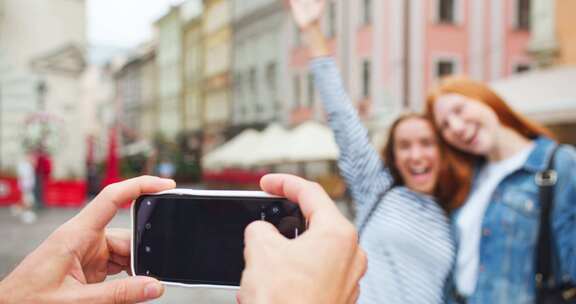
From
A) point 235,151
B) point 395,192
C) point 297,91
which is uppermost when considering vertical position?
point 297,91

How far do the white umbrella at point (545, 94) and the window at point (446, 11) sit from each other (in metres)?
5.25

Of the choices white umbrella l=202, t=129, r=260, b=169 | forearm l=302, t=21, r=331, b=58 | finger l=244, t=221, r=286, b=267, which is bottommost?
white umbrella l=202, t=129, r=260, b=169

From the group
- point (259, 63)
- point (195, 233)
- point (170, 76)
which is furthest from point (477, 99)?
point (170, 76)

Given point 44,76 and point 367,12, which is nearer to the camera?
point 44,76

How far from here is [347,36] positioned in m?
11.3

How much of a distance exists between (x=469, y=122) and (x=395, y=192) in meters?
0.21

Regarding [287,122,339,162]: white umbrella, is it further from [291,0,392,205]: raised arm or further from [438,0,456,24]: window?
[291,0,392,205]: raised arm

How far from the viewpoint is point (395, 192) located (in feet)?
3.73

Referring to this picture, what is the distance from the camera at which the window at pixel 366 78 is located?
11117mm

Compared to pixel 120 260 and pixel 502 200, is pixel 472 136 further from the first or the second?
pixel 120 260

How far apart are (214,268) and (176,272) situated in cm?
3

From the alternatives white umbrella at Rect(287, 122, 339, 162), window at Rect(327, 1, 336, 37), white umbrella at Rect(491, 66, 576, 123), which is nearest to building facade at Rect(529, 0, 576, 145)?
white umbrella at Rect(491, 66, 576, 123)

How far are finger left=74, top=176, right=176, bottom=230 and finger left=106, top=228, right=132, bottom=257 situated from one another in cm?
5

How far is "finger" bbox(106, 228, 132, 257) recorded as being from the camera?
484 millimetres
